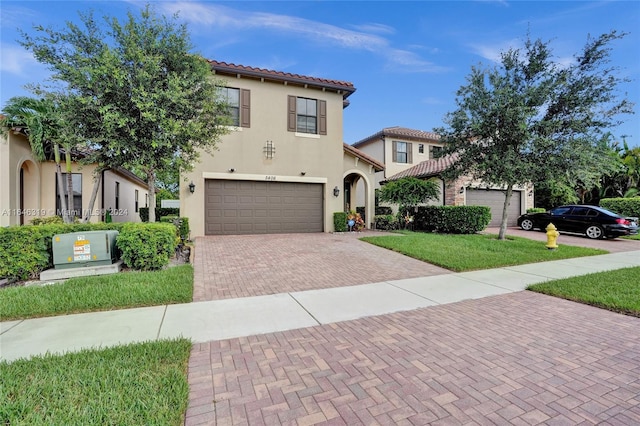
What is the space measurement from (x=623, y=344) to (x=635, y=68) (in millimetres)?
11224

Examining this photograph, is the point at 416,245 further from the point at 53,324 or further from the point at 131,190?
the point at 131,190

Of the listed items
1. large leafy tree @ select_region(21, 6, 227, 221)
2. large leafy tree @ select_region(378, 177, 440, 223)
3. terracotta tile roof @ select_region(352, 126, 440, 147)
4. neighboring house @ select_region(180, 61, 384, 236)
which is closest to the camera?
large leafy tree @ select_region(21, 6, 227, 221)

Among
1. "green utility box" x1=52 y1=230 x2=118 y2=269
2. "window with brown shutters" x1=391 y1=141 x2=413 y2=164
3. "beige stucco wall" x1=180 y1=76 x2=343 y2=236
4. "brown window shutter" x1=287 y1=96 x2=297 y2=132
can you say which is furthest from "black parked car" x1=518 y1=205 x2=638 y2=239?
"green utility box" x1=52 y1=230 x2=118 y2=269

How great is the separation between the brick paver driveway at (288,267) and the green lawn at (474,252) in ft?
1.41

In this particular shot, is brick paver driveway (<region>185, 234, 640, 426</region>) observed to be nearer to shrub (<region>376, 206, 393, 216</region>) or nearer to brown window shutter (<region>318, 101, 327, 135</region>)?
brown window shutter (<region>318, 101, 327, 135</region>)

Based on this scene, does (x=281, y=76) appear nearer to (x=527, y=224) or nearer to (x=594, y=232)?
(x=527, y=224)

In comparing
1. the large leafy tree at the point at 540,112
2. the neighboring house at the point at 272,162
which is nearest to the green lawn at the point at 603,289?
the large leafy tree at the point at 540,112

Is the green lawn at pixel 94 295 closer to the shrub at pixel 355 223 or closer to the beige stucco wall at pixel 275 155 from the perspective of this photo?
the beige stucco wall at pixel 275 155

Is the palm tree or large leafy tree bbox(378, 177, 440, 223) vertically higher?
the palm tree

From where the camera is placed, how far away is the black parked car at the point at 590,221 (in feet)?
43.0

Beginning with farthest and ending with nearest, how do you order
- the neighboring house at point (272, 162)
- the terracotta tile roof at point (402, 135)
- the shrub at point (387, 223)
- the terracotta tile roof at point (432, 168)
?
the terracotta tile roof at point (402, 135) → the terracotta tile roof at point (432, 168) → the shrub at point (387, 223) → the neighboring house at point (272, 162)

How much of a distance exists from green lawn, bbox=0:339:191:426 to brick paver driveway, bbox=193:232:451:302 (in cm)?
217

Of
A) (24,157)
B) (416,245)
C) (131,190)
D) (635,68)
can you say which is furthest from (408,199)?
(131,190)

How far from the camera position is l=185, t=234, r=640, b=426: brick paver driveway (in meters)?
2.31
